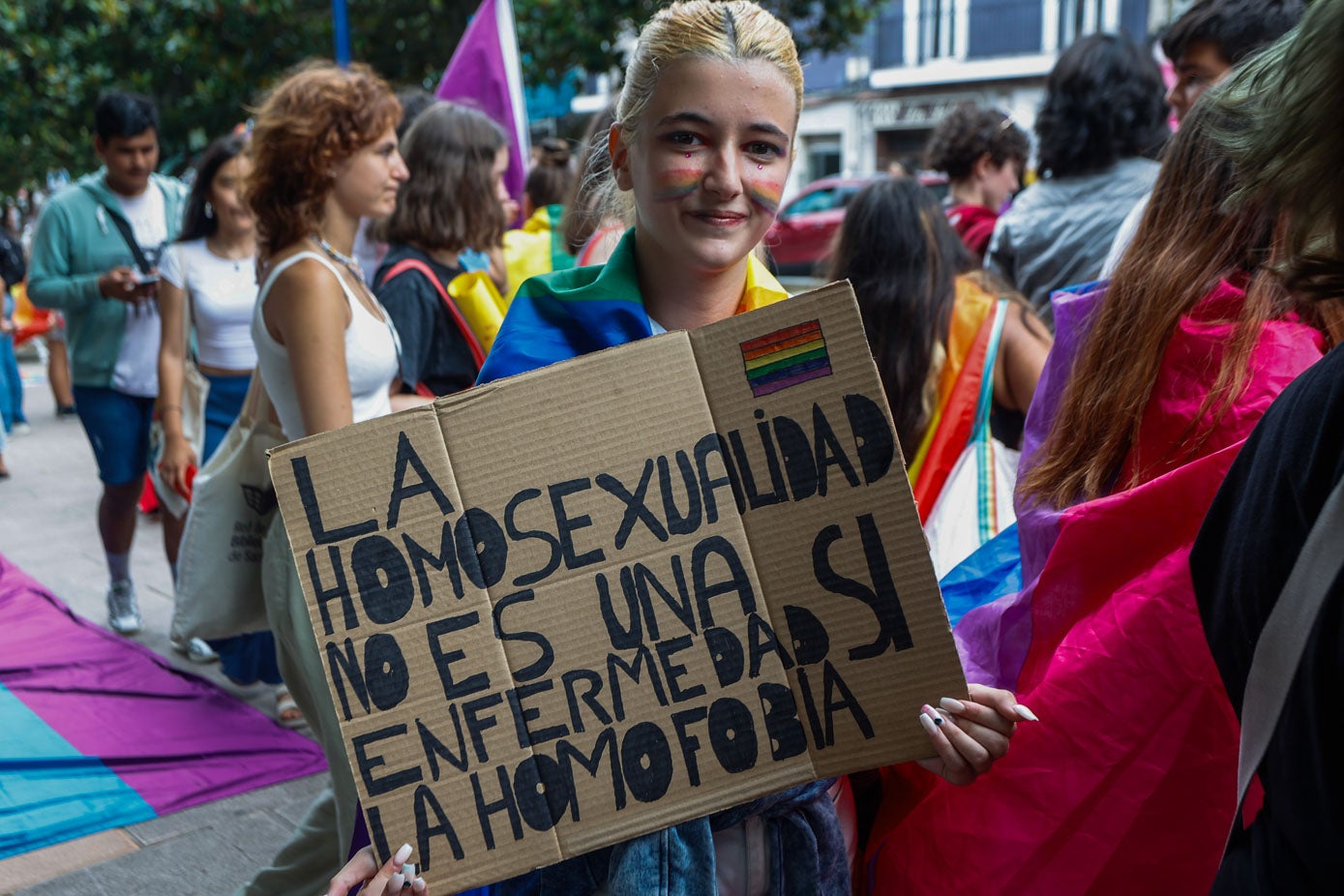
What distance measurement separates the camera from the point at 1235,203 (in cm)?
128

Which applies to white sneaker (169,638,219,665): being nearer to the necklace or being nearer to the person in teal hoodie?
the person in teal hoodie

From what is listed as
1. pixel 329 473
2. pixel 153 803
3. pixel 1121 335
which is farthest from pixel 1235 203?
pixel 153 803

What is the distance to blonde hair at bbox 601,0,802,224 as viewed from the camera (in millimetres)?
1649

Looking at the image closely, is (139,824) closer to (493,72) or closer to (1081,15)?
(493,72)

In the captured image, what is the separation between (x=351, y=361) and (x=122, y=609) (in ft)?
9.68

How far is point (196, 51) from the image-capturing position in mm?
10820

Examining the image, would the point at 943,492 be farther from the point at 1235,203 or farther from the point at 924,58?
the point at 924,58

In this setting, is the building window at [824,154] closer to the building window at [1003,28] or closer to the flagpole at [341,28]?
the building window at [1003,28]

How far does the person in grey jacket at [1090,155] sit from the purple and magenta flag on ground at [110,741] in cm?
286

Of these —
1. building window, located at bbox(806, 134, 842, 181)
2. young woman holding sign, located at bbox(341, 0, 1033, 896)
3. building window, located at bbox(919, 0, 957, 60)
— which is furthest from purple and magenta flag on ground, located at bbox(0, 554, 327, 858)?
building window, located at bbox(919, 0, 957, 60)

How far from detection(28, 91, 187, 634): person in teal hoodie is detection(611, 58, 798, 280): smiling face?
4.06 meters

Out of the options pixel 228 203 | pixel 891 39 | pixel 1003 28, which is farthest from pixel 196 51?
pixel 891 39

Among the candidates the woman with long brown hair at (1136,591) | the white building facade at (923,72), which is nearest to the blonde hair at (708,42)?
the woman with long brown hair at (1136,591)

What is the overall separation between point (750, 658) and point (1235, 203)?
74 cm
